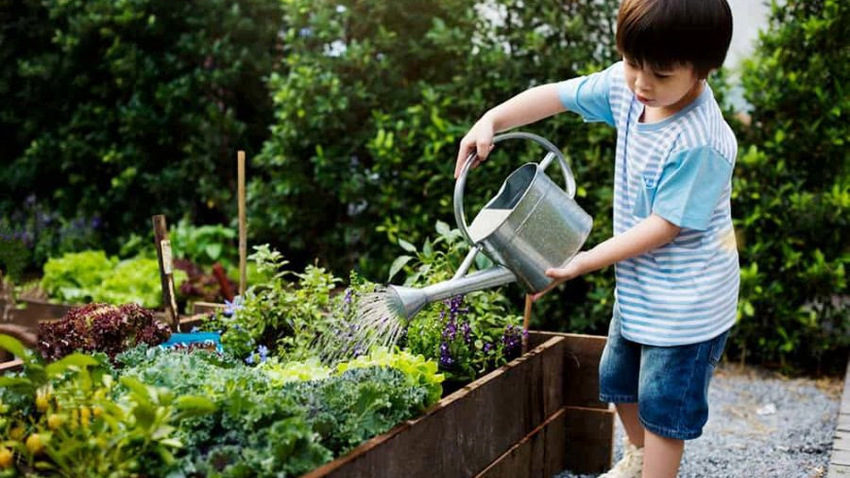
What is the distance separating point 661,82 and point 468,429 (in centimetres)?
94

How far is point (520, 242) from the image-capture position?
2.27 meters

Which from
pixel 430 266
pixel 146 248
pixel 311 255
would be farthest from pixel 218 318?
pixel 146 248

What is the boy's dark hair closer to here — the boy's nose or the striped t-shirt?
the boy's nose

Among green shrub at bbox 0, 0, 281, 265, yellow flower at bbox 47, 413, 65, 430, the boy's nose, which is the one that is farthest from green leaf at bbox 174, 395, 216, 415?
green shrub at bbox 0, 0, 281, 265

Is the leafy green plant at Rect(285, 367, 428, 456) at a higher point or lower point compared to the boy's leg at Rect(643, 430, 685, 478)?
higher

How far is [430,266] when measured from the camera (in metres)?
2.87

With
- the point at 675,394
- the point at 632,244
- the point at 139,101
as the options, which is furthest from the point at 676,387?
the point at 139,101

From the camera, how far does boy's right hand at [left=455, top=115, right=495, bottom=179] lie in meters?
2.44

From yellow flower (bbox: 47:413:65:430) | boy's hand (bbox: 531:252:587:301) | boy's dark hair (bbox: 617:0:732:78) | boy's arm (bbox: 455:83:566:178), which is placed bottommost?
yellow flower (bbox: 47:413:65:430)

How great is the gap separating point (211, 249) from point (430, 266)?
101 inches

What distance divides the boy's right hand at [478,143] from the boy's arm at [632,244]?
1.38 ft

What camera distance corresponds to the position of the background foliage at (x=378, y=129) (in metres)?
4.31

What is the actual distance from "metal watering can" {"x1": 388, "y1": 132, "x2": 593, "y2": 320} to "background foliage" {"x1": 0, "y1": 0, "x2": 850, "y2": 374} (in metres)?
1.89

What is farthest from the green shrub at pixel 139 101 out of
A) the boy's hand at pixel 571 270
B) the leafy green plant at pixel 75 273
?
the boy's hand at pixel 571 270
